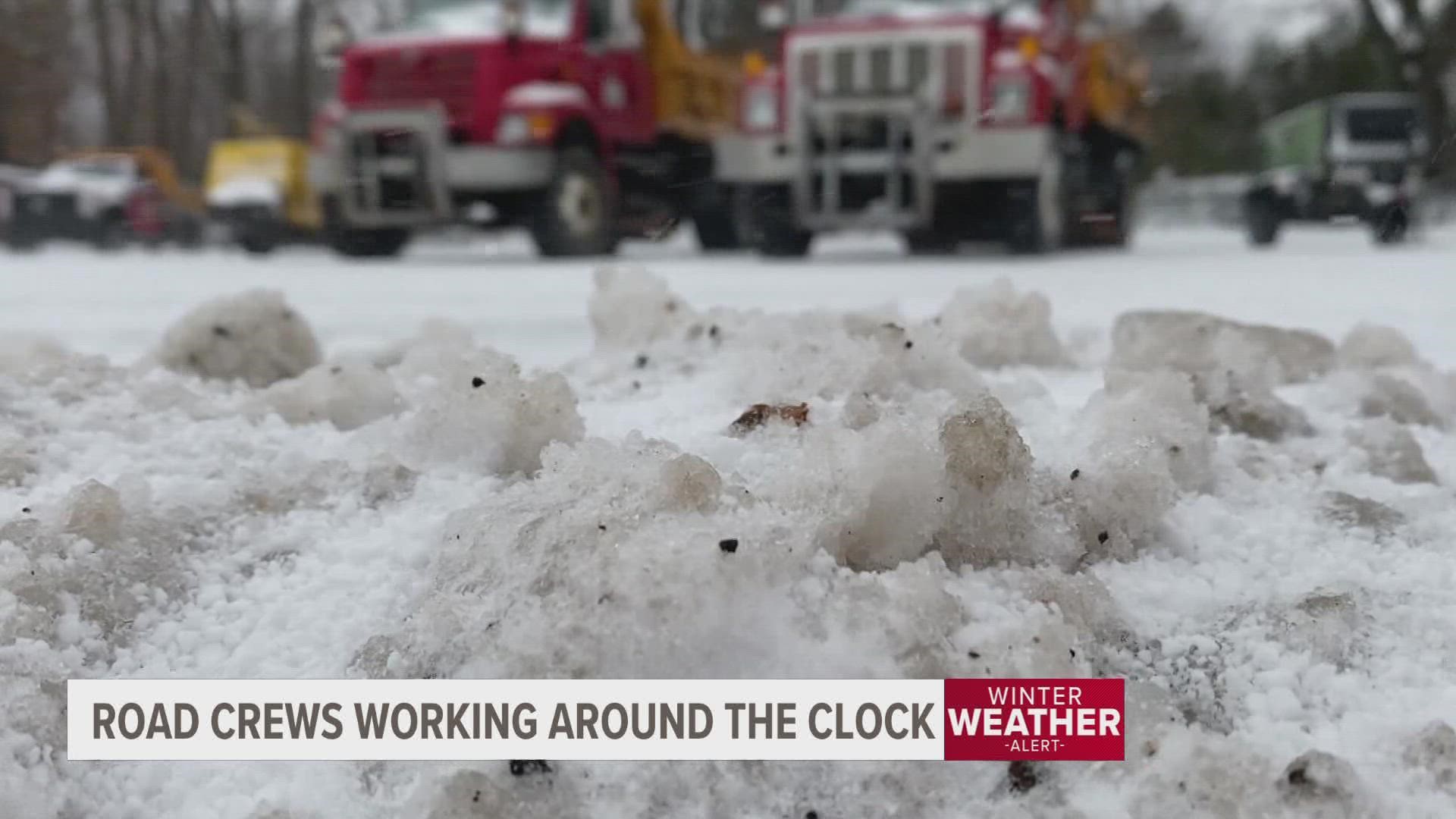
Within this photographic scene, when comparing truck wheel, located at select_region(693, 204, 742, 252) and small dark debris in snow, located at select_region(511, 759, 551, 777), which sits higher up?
small dark debris in snow, located at select_region(511, 759, 551, 777)

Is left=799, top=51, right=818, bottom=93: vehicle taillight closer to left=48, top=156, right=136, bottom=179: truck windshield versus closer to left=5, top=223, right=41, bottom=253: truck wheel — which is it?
left=5, top=223, right=41, bottom=253: truck wheel

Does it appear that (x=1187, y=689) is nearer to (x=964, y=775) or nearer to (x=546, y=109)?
(x=964, y=775)

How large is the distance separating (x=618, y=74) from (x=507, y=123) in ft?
4.35

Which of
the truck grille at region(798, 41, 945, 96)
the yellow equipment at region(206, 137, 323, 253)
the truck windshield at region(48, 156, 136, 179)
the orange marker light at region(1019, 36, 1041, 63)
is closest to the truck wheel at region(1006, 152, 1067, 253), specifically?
the orange marker light at region(1019, 36, 1041, 63)

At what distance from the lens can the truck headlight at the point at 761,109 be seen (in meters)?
11.6

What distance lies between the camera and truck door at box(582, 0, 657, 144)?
1204 centimetres

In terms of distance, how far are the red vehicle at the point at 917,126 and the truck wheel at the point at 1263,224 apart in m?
4.06

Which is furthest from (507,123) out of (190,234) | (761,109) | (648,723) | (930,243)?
(648,723)

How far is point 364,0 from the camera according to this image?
2003cm

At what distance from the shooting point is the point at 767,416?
2.33 meters

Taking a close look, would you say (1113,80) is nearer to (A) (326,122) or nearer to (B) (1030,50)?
(B) (1030,50)

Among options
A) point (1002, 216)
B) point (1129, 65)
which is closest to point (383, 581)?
point (1002, 216)

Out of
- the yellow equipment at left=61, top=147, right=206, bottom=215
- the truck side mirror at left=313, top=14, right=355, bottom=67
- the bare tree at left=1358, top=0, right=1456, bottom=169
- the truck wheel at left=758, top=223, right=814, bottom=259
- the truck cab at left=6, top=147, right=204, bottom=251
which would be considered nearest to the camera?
the truck wheel at left=758, top=223, right=814, bottom=259

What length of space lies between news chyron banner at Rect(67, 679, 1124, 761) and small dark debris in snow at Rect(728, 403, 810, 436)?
76 cm
